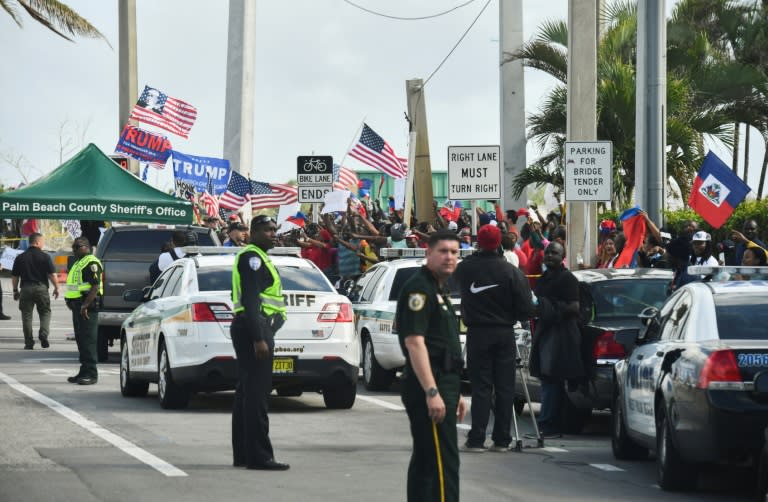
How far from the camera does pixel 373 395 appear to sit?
18250mm

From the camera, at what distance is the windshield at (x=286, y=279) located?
52.2 ft

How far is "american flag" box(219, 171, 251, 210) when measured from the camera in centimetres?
3991

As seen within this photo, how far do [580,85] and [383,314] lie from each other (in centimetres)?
601

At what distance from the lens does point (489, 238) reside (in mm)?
12852

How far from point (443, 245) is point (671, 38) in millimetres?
27991

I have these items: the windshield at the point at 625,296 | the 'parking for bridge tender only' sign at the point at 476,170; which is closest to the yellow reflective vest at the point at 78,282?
the 'parking for bridge tender only' sign at the point at 476,170

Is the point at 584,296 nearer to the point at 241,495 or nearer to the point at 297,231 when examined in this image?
the point at 241,495

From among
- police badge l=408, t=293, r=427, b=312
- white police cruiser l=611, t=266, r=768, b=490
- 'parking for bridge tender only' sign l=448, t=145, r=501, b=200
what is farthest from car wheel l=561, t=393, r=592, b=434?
'parking for bridge tender only' sign l=448, t=145, r=501, b=200

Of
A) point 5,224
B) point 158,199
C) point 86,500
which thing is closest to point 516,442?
point 86,500

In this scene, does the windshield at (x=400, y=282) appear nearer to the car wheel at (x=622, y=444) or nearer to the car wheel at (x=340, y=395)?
the car wheel at (x=340, y=395)

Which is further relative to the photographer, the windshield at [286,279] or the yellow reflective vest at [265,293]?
the windshield at [286,279]

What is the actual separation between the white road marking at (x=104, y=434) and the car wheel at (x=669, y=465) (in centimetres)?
339

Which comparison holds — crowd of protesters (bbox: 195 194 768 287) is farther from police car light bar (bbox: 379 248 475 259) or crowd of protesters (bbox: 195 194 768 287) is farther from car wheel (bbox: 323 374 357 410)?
car wheel (bbox: 323 374 357 410)

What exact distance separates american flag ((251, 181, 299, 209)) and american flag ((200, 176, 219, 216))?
208 cm
